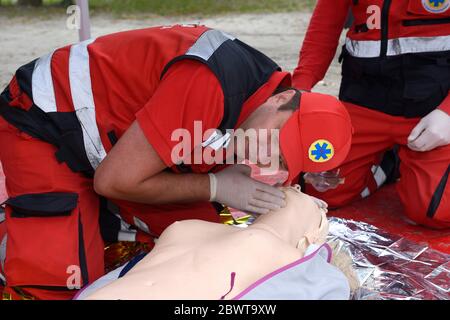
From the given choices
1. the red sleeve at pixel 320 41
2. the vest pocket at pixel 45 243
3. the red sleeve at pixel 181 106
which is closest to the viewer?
the red sleeve at pixel 181 106

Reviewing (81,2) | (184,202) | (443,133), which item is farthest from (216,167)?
(81,2)

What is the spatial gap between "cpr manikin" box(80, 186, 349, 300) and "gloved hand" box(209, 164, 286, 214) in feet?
0.24

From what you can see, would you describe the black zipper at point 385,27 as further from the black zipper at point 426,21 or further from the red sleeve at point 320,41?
the red sleeve at point 320,41

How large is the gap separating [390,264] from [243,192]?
0.62 m

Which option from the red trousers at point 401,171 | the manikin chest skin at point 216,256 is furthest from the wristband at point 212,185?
the red trousers at point 401,171

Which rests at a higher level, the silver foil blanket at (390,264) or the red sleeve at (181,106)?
the red sleeve at (181,106)

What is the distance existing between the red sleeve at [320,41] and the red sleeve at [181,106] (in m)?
1.19

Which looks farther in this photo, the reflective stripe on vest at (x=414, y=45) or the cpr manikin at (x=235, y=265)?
the reflective stripe on vest at (x=414, y=45)

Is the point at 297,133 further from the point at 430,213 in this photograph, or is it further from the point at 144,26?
the point at 144,26

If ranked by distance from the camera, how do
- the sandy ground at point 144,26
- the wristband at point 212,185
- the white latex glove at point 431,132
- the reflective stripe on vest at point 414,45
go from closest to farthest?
the wristband at point 212,185 < the white latex glove at point 431,132 < the reflective stripe on vest at point 414,45 < the sandy ground at point 144,26

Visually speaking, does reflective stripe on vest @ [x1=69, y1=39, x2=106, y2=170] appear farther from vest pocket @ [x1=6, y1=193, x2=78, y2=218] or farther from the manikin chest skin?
the manikin chest skin

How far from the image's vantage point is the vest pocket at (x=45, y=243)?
2039 mm

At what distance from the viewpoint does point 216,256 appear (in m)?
1.65
